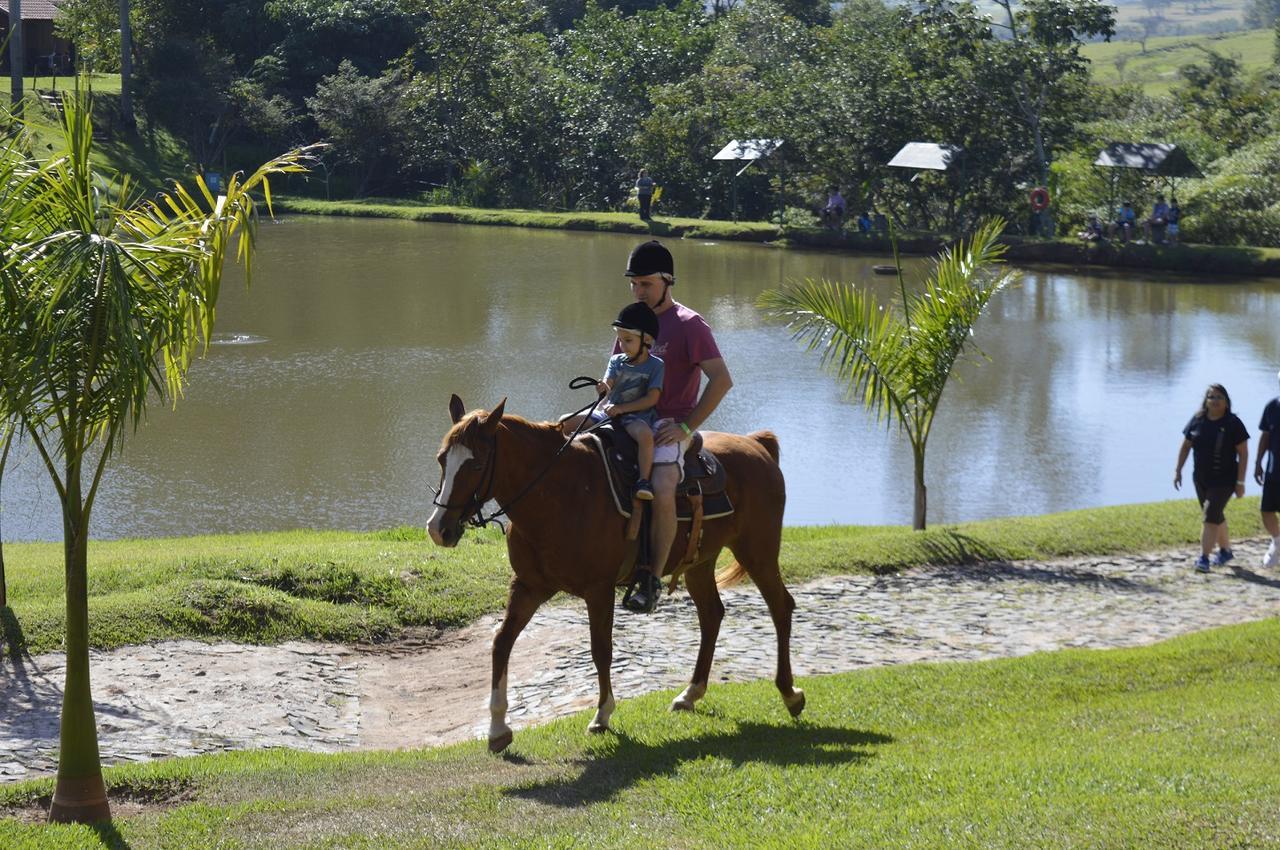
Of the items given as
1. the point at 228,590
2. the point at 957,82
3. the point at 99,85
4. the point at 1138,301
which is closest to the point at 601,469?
the point at 228,590

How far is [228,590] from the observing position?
10773 mm

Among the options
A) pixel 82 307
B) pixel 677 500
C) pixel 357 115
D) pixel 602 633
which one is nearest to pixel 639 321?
pixel 677 500

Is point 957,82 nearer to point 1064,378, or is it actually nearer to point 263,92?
point 1064,378

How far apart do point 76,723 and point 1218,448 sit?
1031 cm

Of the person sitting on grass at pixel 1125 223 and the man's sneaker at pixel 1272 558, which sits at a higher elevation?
A: the person sitting on grass at pixel 1125 223

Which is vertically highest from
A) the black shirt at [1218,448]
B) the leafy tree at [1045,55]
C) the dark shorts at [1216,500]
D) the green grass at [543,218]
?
the leafy tree at [1045,55]

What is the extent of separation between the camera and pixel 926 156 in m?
40.2

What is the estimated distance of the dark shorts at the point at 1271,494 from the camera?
13.1 metres

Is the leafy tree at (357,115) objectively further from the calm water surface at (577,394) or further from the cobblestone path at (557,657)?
the cobblestone path at (557,657)

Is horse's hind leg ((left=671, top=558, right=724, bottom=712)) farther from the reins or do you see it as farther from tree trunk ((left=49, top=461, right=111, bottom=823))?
tree trunk ((left=49, top=461, right=111, bottom=823))

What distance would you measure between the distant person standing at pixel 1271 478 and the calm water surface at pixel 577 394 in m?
3.79

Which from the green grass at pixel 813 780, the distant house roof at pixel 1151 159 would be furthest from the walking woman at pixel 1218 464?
the distant house roof at pixel 1151 159

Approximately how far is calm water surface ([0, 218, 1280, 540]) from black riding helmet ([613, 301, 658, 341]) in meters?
8.65

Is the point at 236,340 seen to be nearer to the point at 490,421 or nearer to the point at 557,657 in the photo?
the point at 557,657
